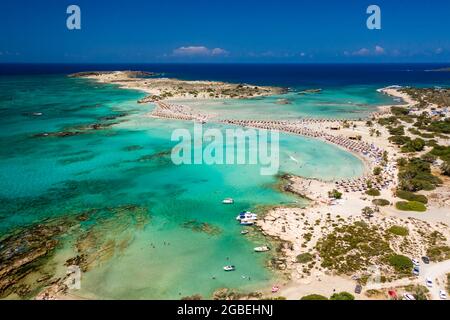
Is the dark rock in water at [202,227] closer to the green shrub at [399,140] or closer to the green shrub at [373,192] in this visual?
the green shrub at [373,192]

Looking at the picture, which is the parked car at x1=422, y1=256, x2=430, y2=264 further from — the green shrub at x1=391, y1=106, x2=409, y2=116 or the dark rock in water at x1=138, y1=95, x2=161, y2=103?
the dark rock in water at x1=138, y1=95, x2=161, y2=103

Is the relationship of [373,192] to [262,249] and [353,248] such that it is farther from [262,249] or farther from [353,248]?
[262,249]

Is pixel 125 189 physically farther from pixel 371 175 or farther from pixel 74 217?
pixel 371 175

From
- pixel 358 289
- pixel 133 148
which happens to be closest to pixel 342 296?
pixel 358 289

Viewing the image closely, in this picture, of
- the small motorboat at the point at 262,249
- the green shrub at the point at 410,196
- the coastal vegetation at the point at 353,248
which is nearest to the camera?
the coastal vegetation at the point at 353,248

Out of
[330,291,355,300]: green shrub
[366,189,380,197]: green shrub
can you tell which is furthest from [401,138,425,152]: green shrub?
[330,291,355,300]: green shrub

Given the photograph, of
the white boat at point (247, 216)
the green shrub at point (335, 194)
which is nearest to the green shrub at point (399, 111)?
the green shrub at point (335, 194)
